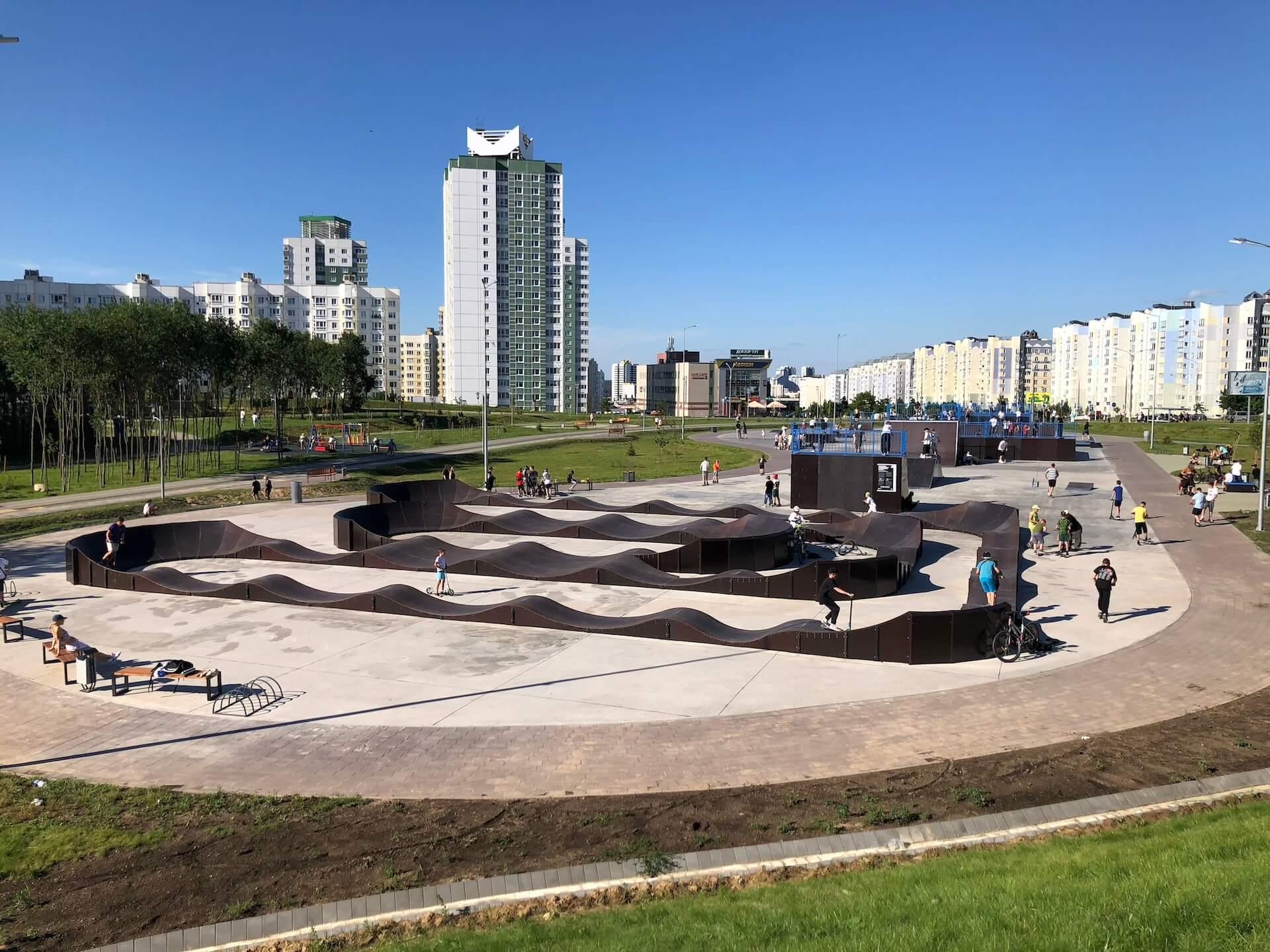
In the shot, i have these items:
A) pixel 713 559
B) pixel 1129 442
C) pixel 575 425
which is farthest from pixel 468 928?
pixel 575 425

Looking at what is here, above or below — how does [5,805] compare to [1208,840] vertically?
below

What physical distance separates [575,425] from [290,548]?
233ft

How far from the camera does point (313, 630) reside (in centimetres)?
1803

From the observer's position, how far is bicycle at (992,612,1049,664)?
619 inches

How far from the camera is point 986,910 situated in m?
6.20

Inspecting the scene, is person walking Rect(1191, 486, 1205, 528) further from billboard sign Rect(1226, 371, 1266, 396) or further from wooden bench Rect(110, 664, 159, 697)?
wooden bench Rect(110, 664, 159, 697)

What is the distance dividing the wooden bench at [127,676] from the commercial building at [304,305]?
138596 mm

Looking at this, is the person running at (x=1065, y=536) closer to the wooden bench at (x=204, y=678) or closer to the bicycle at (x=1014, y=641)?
the bicycle at (x=1014, y=641)

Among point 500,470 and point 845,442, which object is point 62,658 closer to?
point 845,442

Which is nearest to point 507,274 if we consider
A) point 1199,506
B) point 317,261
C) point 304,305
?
point 304,305

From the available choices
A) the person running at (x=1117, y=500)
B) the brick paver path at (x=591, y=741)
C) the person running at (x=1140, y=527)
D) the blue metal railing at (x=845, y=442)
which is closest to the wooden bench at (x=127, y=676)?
the brick paver path at (x=591, y=741)

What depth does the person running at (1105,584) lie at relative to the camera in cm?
1786

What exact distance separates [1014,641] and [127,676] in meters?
16.0

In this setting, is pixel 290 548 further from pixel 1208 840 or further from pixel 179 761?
pixel 1208 840
